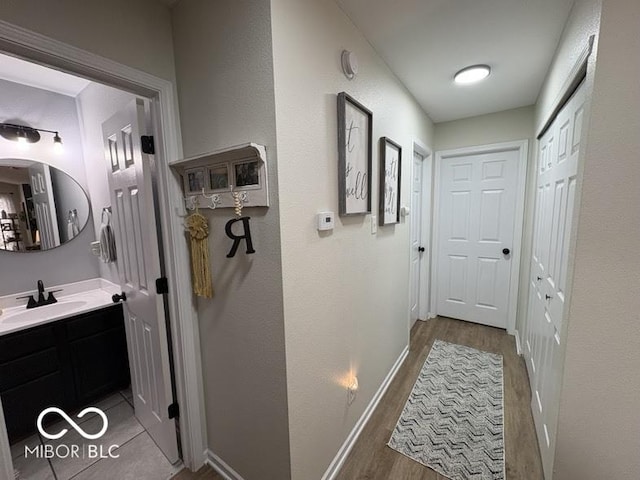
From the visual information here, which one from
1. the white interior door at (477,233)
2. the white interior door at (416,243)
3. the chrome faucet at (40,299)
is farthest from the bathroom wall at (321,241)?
the chrome faucet at (40,299)

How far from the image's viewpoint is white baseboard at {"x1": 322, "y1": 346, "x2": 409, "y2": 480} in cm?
143

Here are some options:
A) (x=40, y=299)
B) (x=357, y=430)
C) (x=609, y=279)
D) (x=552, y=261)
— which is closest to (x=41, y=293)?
(x=40, y=299)

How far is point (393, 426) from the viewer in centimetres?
176

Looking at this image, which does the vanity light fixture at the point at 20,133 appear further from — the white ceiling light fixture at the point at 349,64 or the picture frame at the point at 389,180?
the picture frame at the point at 389,180

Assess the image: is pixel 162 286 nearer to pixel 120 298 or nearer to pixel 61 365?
pixel 120 298

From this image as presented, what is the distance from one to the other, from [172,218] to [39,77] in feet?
5.74

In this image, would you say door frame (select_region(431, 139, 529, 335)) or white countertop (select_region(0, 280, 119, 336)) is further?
door frame (select_region(431, 139, 529, 335))

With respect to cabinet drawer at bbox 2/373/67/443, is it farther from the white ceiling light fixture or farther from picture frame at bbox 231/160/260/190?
the white ceiling light fixture

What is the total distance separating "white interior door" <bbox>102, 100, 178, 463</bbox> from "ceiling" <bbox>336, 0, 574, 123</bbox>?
131cm

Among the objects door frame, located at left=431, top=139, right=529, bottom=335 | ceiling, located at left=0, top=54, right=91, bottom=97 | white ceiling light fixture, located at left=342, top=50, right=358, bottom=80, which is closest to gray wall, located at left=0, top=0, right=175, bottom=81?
white ceiling light fixture, located at left=342, top=50, right=358, bottom=80

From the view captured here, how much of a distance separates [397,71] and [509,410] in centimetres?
257

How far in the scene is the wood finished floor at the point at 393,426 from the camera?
4.77ft

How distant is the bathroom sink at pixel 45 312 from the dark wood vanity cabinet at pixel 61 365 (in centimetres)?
Result: 11

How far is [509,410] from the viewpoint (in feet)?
6.15
